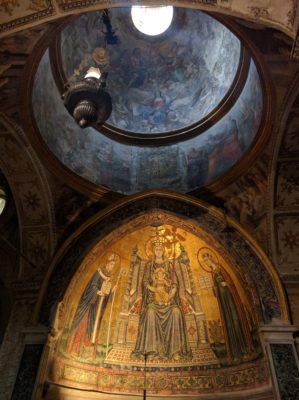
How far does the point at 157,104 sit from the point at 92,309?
703 cm

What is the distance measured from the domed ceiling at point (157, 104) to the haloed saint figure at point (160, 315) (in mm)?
2421

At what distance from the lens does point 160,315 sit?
9.61 metres

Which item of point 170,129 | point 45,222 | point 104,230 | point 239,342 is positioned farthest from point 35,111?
point 239,342

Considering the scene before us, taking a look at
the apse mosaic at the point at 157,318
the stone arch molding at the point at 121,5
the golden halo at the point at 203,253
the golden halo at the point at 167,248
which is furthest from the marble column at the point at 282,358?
the stone arch molding at the point at 121,5

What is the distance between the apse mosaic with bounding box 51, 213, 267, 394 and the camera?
8.48 metres

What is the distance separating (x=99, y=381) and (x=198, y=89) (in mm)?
9084

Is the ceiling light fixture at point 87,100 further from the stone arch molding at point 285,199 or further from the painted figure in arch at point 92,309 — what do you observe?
the painted figure in arch at point 92,309

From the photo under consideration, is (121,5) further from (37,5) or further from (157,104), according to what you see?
(157,104)

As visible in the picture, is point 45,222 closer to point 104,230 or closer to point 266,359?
point 104,230

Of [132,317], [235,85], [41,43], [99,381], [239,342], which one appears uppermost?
[235,85]

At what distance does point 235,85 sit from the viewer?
9367mm

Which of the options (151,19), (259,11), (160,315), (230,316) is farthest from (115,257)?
(151,19)

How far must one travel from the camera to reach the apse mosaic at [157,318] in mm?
8484

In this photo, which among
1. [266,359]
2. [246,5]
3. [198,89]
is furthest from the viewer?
[198,89]
